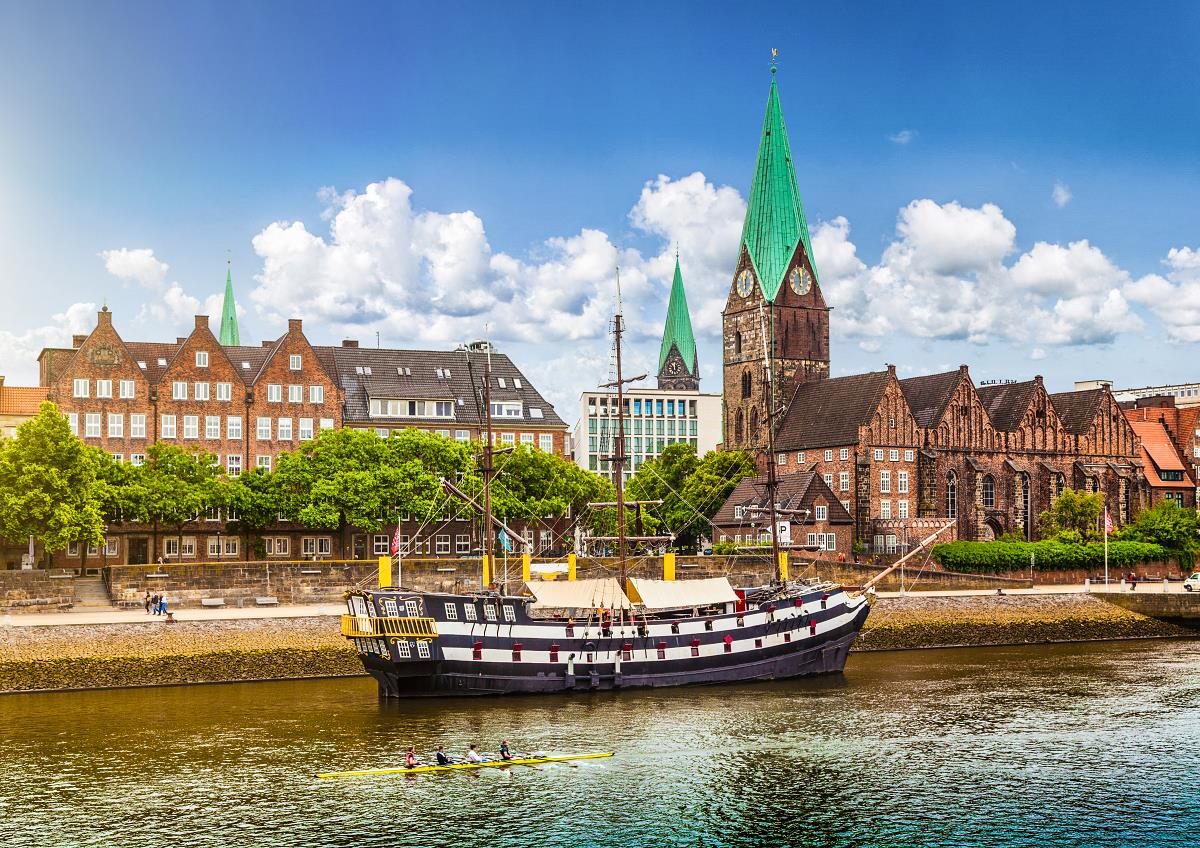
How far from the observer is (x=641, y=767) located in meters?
45.3

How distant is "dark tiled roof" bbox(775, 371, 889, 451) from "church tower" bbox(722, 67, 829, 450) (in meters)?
6.55

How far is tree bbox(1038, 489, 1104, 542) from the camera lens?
119 m

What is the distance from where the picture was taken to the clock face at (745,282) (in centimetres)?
14325

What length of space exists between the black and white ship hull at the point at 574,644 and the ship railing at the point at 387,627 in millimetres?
42

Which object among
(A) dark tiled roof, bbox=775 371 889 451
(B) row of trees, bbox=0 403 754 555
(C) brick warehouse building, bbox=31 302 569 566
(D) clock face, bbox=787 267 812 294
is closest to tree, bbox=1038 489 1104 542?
(A) dark tiled roof, bbox=775 371 889 451

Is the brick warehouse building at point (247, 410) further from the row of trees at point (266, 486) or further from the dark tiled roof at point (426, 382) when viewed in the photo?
the row of trees at point (266, 486)

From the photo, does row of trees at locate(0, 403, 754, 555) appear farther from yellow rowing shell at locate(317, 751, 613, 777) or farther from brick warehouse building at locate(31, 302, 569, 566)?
yellow rowing shell at locate(317, 751, 613, 777)

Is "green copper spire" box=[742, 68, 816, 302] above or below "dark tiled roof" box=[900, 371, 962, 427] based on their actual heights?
above

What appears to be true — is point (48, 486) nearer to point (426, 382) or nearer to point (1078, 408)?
point (426, 382)

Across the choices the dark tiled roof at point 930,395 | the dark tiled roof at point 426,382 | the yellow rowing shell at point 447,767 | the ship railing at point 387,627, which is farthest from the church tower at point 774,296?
the yellow rowing shell at point 447,767

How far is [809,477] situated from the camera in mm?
112812

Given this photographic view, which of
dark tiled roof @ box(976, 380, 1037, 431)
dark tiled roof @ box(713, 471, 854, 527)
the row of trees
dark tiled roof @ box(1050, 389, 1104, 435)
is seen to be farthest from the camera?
dark tiled roof @ box(1050, 389, 1104, 435)

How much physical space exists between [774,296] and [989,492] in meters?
30.2

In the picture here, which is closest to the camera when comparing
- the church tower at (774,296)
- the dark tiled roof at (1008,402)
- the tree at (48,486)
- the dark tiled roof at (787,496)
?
the tree at (48,486)
